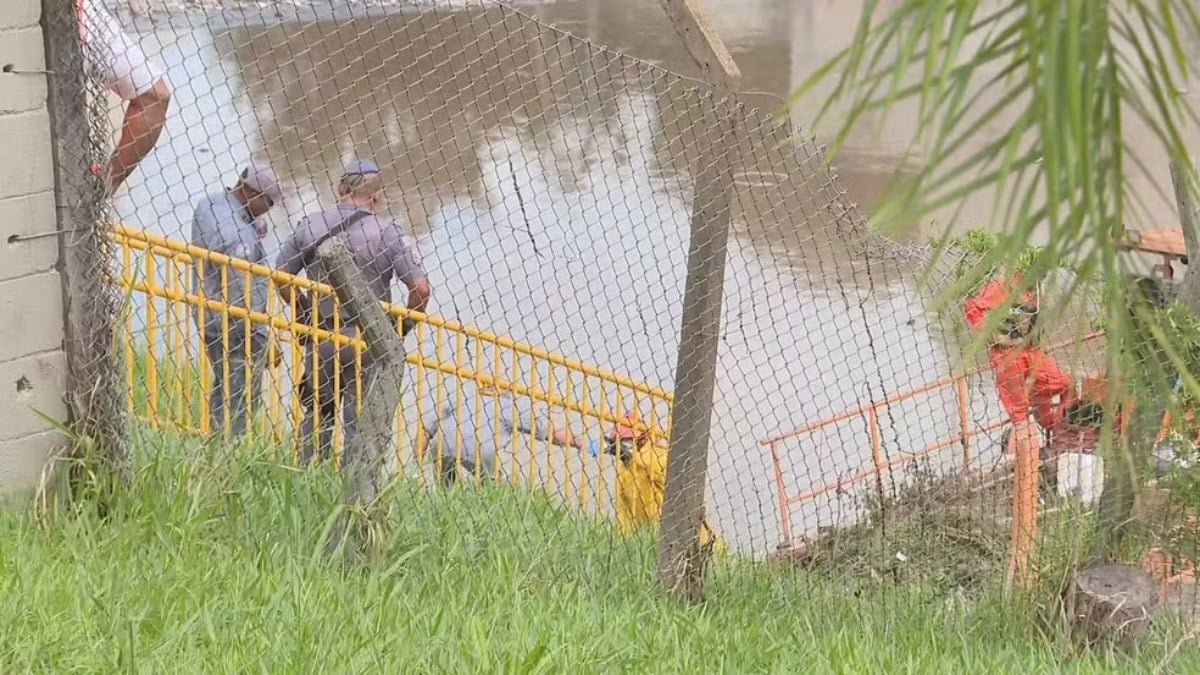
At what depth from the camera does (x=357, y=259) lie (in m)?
5.66

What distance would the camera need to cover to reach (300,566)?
3.69 metres

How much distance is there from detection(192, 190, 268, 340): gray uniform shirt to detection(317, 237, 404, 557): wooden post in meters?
2.20

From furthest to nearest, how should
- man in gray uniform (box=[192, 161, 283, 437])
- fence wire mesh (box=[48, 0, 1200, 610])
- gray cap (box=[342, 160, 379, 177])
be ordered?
gray cap (box=[342, 160, 379, 177]) < man in gray uniform (box=[192, 161, 283, 437]) < fence wire mesh (box=[48, 0, 1200, 610])

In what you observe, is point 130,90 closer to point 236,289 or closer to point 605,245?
point 236,289

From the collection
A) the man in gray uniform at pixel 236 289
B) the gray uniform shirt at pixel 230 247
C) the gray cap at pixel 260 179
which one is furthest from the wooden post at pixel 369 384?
the gray cap at pixel 260 179

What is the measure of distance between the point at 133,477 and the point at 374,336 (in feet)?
2.35

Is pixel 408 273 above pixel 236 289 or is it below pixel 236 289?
above

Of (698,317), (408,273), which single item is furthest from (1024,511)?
(408,273)

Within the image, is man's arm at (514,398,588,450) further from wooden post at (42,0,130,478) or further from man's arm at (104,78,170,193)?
wooden post at (42,0,130,478)

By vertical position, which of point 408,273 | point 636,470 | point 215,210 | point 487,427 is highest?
point 215,210

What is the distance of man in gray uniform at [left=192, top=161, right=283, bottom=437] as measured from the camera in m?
5.48

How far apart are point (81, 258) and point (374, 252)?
7.40ft

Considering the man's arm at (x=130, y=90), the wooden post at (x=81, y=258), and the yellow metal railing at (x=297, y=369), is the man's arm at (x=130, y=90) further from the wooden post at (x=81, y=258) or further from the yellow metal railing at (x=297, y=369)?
the yellow metal railing at (x=297, y=369)

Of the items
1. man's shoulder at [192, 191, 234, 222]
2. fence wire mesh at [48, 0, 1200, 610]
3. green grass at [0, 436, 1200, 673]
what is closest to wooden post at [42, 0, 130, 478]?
fence wire mesh at [48, 0, 1200, 610]
